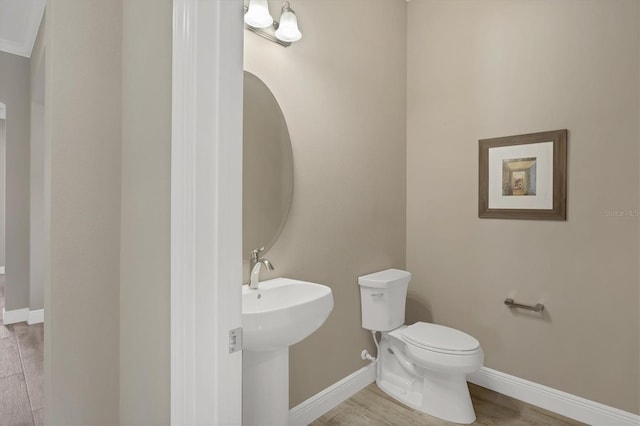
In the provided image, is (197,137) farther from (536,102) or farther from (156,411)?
(536,102)

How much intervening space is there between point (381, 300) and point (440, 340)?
42 centimetres

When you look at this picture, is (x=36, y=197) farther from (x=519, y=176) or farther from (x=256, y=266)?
(x=519, y=176)

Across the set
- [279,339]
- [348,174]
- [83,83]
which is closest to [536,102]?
[348,174]

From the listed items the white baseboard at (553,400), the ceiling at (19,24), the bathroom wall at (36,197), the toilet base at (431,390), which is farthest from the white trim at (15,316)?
the white baseboard at (553,400)

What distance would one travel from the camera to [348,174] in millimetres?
2283

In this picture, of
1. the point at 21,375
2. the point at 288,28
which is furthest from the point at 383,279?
the point at 21,375

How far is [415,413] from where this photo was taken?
211 centimetres

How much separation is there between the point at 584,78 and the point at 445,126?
0.82 meters

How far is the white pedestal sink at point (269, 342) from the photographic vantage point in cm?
135

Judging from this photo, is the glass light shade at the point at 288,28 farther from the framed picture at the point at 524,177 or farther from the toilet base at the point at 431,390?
the toilet base at the point at 431,390

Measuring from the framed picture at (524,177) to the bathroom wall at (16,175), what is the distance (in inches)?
164

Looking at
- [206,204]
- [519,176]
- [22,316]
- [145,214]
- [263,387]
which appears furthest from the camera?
[22,316]

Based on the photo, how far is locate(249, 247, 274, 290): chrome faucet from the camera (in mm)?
1681

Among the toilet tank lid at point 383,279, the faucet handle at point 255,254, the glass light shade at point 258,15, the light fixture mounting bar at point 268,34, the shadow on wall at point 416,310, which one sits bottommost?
the shadow on wall at point 416,310
